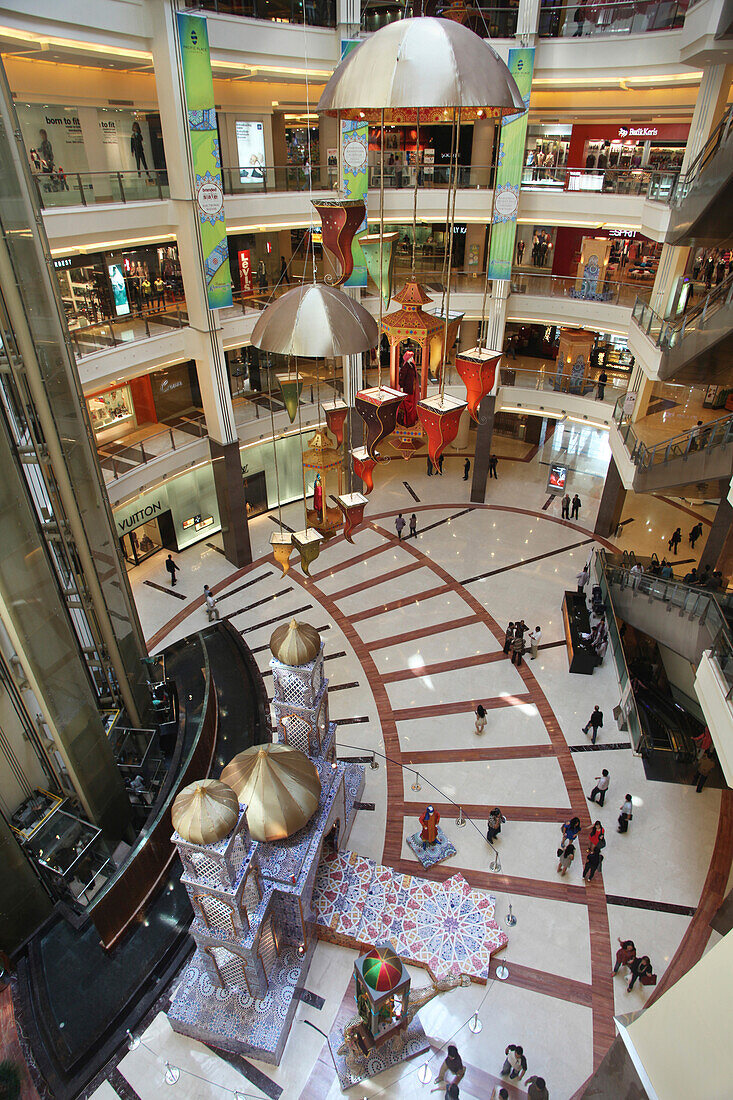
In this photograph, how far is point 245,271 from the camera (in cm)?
1864

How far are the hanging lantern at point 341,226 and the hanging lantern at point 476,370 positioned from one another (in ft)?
4.83

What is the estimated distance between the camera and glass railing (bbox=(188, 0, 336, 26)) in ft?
44.2

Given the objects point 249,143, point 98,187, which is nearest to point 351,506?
point 98,187

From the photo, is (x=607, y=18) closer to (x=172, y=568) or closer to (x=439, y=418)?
(x=439, y=418)

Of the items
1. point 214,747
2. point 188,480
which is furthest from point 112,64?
point 214,747

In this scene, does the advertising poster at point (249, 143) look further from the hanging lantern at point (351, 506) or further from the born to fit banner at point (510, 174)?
the hanging lantern at point (351, 506)

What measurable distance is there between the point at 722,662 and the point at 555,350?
1803 centimetres

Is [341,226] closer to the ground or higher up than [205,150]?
closer to the ground

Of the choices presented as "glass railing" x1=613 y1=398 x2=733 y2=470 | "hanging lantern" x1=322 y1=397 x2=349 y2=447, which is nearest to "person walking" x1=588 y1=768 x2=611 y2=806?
"glass railing" x1=613 y1=398 x2=733 y2=470

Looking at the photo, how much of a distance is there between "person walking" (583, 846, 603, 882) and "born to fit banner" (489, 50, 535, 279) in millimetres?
13390

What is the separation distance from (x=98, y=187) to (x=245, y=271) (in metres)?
6.42

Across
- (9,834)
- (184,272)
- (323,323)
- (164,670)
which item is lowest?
(164,670)

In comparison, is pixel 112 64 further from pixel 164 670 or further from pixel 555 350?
pixel 555 350

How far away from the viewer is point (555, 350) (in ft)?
79.7
